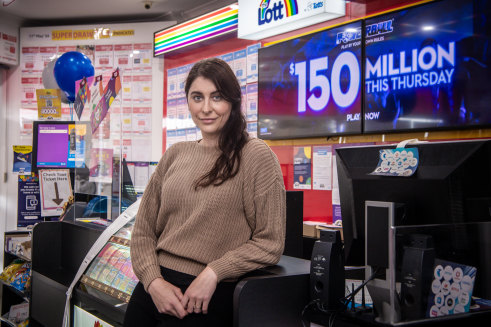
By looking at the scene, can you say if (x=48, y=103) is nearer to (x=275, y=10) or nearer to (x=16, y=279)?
(x=16, y=279)

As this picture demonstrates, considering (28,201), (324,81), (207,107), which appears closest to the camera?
(207,107)

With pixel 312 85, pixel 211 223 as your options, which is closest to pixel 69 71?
pixel 312 85

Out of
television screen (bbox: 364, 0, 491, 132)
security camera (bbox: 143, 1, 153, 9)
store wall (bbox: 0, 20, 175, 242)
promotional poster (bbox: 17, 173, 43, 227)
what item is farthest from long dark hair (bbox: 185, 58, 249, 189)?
store wall (bbox: 0, 20, 175, 242)

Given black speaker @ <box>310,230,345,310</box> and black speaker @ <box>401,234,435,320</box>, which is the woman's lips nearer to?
black speaker @ <box>310,230,345,310</box>

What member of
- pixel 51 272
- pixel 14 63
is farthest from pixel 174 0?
pixel 51 272

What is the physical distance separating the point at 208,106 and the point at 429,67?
2178mm

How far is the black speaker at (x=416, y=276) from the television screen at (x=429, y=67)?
6.46 feet

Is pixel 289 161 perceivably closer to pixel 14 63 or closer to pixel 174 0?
pixel 174 0

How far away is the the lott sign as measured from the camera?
161 inches

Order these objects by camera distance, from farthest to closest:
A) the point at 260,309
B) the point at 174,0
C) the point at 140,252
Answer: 1. the point at 174,0
2. the point at 140,252
3. the point at 260,309

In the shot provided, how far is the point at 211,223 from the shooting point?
1.71 m

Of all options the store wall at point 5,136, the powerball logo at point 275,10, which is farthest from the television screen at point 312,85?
the store wall at point 5,136

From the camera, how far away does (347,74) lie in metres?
4.07

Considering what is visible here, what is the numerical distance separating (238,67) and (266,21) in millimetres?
964
